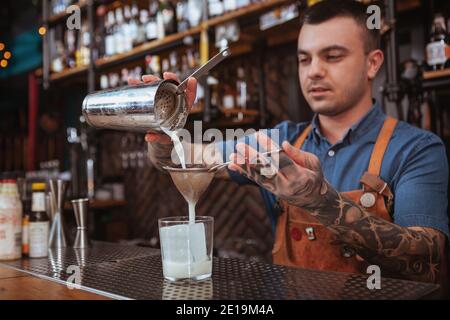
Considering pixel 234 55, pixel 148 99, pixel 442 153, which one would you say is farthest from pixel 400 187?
pixel 234 55

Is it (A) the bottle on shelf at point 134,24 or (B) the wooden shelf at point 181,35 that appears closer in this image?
(B) the wooden shelf at point 181,35

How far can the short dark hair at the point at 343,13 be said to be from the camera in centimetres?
192

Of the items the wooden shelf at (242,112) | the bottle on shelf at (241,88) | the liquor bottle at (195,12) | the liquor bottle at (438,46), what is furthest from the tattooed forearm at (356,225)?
the liquor bottle at (195,12)

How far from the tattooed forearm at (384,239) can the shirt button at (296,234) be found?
0.31m

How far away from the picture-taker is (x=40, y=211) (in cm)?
173

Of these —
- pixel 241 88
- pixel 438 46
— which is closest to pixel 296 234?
pixel 438 46

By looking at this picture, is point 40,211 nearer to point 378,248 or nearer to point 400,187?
point 378,248

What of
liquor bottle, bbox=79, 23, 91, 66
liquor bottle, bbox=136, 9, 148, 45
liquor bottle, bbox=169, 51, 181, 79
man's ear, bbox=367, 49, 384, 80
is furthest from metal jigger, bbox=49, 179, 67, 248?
liquor bottle, bbox=79, 23, 91, 66

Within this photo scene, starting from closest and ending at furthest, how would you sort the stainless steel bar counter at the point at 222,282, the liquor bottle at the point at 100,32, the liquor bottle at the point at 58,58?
the stainless steel bar counter at the point at 222,282
the liquor bottle at the point at 100,32
the liquor bottle at the point at 58,58

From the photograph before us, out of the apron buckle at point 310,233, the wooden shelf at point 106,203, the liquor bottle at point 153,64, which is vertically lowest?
the wooden shelf at point 106,203

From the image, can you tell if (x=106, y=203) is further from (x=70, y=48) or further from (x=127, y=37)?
(x=70, y=48)

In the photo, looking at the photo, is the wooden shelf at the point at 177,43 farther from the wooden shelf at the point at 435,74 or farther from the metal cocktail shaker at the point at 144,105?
the metal cocktail shaker at the point at 144,105

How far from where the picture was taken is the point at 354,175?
1858 millimetres

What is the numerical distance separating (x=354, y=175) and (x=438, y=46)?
2.93 feet
